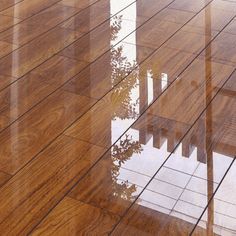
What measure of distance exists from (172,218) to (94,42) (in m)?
1.21

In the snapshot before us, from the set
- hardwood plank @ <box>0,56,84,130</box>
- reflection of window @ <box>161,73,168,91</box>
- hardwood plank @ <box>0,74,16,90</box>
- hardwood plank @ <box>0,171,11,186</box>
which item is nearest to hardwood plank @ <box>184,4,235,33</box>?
reflection of window @ <box>161,73,168,91</box>

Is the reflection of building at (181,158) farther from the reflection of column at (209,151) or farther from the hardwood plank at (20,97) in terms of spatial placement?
the hardwood plank at (20,97)

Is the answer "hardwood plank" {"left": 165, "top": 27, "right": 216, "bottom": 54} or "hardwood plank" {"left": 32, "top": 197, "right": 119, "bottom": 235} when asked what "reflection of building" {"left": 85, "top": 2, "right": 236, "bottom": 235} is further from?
"hardwood plank" {"left": 165, "top": 27, "right": 216, "bottom": 54}

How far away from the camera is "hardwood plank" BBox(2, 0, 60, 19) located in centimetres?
309

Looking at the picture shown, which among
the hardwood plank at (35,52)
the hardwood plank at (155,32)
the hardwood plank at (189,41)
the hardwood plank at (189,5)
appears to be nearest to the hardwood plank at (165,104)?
the hardwood plank at (189,41)

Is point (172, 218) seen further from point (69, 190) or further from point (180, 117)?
point (180, 117)

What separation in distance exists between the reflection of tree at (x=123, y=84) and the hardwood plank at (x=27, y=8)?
483mm

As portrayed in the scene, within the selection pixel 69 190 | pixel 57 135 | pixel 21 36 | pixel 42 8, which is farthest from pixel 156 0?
pixel 69 190

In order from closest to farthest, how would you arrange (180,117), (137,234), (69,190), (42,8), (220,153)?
(137,234) < (69,190) < (220,153) < (180,117) < (42,8)

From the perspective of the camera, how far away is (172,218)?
1.84m

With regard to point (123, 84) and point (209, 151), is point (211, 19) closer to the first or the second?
point (123, 84)

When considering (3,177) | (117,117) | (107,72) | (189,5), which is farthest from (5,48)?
(189,5)

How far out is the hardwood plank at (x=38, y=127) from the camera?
81.1 inches

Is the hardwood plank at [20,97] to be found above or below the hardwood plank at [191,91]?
above
